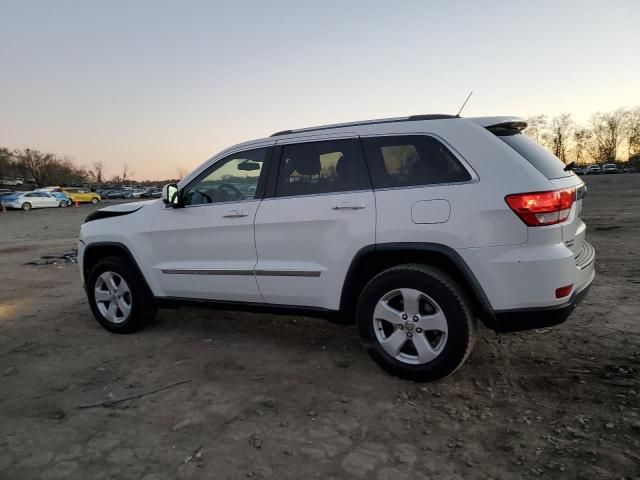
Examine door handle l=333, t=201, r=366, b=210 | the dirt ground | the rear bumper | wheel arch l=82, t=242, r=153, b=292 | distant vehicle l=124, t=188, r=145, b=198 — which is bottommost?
the dirt ground

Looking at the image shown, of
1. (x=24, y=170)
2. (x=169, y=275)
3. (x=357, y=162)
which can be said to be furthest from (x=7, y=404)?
(x=24, y=170)

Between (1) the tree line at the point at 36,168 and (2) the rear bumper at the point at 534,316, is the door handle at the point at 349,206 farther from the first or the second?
(1) the tree line at the point at 36,168

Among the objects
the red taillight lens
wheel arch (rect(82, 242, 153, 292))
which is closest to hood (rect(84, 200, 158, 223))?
wheel arch (rect(82, 242, 153, 292))

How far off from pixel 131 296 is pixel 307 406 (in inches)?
96.3

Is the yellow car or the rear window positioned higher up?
the rear window

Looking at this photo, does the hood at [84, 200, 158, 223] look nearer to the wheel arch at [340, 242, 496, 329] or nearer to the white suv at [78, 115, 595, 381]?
the white suv at [78, 115, 595, 381]

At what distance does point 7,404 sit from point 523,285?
365cm

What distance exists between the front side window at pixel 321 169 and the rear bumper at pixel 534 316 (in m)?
1.34

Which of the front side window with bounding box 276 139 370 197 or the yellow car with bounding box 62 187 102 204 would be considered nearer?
the front side window with bounding box 276 139 370 197

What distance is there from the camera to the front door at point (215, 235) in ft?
13.0

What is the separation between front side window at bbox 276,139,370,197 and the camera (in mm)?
3574

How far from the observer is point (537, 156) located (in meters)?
3.25

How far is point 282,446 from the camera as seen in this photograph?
261 centimetres

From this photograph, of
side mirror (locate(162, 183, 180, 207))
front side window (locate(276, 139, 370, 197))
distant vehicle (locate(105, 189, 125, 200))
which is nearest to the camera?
front side window (locate(276, 139, 370, 197))
